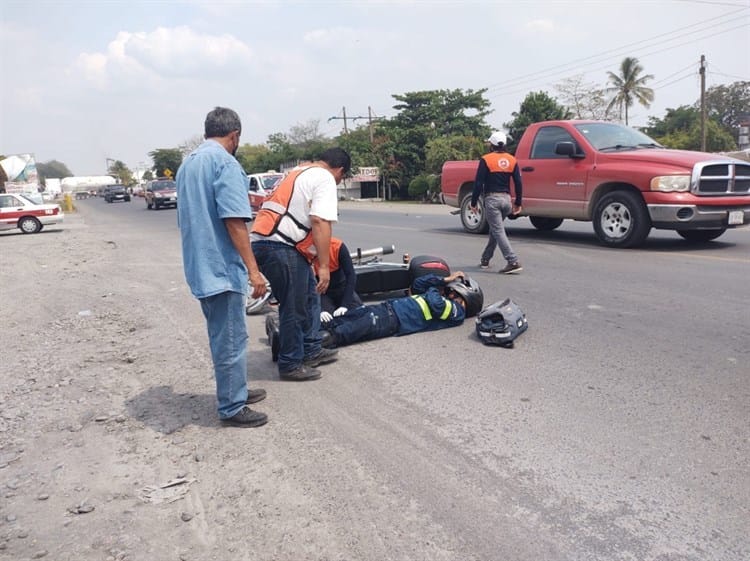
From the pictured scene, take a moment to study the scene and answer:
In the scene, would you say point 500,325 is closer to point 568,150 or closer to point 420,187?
point 568,150

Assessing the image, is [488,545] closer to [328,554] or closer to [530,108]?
[328,554]

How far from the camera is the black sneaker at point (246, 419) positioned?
385 cm

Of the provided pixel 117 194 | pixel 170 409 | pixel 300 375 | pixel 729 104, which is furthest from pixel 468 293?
pixel 729 104

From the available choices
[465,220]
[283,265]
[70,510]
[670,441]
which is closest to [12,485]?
[70,510]

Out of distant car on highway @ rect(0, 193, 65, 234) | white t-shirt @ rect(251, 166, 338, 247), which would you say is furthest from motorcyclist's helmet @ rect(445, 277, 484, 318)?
distant car on highway @ rect(0, 193, 65, 234)

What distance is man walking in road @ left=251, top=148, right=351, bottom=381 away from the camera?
14.2 feet

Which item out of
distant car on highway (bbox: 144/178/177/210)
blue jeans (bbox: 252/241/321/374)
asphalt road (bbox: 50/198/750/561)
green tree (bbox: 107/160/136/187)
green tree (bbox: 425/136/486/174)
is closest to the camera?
asphalt road (bbox: 50/198/750/561)

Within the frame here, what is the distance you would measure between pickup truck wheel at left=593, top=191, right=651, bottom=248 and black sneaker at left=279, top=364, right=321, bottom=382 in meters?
6.91

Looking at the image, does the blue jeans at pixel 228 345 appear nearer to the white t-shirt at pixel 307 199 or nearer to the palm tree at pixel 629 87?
the white t-shirt at pixel 307 199

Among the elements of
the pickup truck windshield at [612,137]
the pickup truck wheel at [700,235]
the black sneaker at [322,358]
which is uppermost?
the pickup truck windshield at [612,137]

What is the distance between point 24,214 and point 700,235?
70.5 feet

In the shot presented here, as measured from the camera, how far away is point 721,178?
31.0 feet

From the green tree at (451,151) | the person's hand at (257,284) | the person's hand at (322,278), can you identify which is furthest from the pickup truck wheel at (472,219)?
the green tree at (451,151)

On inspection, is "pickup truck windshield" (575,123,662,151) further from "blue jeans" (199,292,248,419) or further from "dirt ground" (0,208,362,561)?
"blue jeans" (199,292,248,419)
